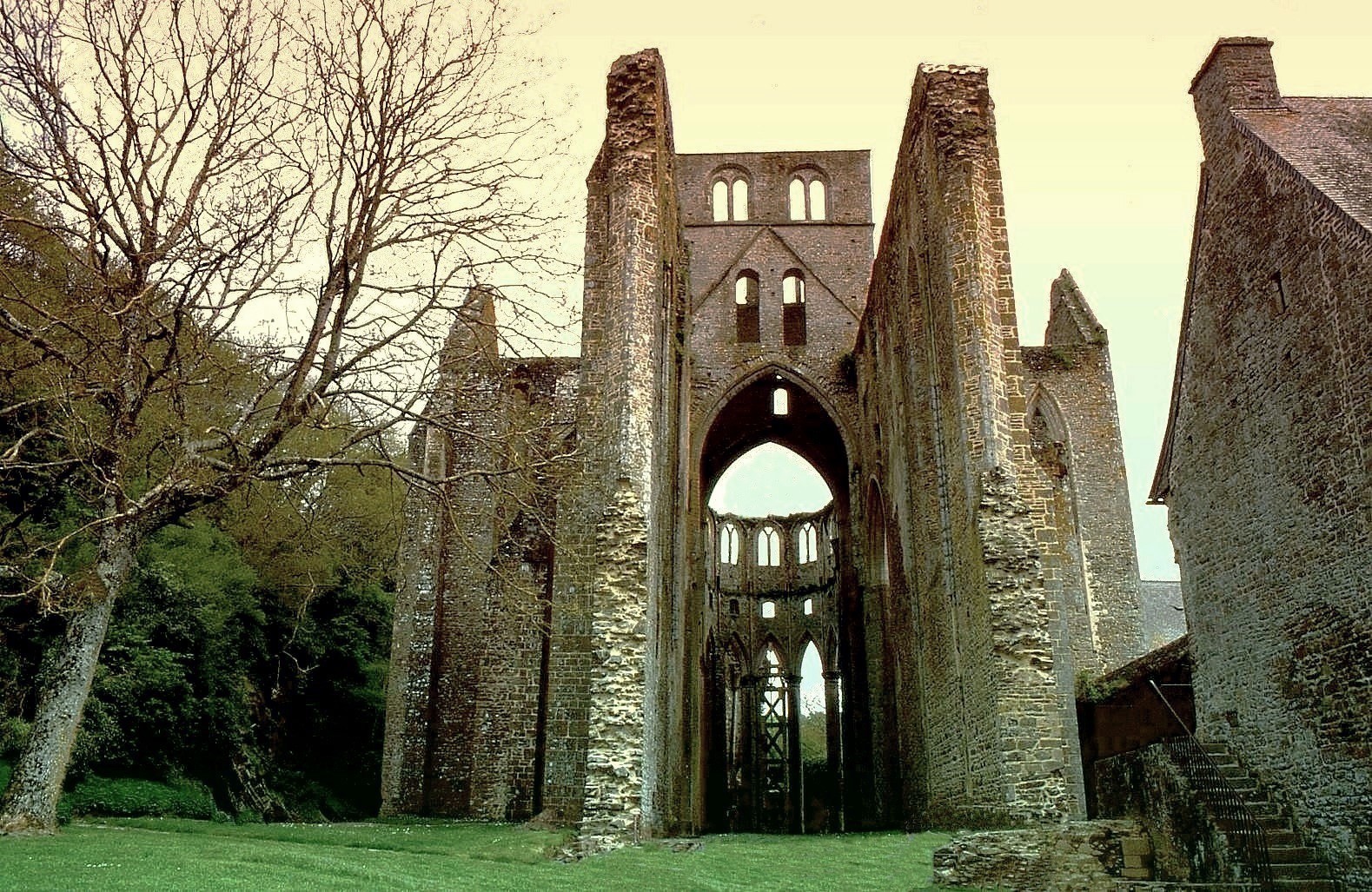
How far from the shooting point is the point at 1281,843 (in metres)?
12.9

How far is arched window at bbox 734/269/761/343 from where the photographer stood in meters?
27.2

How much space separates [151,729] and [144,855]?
845cm

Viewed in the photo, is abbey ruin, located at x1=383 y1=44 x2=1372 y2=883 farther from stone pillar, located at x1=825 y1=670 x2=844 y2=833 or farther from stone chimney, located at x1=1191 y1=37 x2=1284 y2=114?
stone pillar, located at x1=825 y1=670 x2=844 y2=833

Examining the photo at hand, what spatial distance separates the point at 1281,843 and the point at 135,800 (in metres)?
15.5

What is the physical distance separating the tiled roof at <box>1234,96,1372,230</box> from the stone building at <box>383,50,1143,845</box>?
3792 millimetres

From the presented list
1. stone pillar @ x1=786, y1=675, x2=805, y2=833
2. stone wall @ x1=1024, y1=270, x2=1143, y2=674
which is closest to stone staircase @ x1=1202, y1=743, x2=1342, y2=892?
stone wall @ x1=1024, y1=270, x2=1143, y2=674

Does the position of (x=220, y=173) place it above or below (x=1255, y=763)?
above

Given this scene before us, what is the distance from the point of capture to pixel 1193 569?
1642 centimetres

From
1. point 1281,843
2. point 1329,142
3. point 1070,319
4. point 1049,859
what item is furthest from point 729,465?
point 1049,859

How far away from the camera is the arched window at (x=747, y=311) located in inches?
1069

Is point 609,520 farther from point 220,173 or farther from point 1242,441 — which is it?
point 1242,441

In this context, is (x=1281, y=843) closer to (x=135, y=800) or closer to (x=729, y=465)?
(x=135, y=800)

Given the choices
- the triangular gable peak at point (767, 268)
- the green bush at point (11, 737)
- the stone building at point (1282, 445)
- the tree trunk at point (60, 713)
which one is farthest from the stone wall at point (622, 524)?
the triangular gable peak at point (767, 268)

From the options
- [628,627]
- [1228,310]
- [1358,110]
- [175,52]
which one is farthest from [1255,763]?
[175,52]
